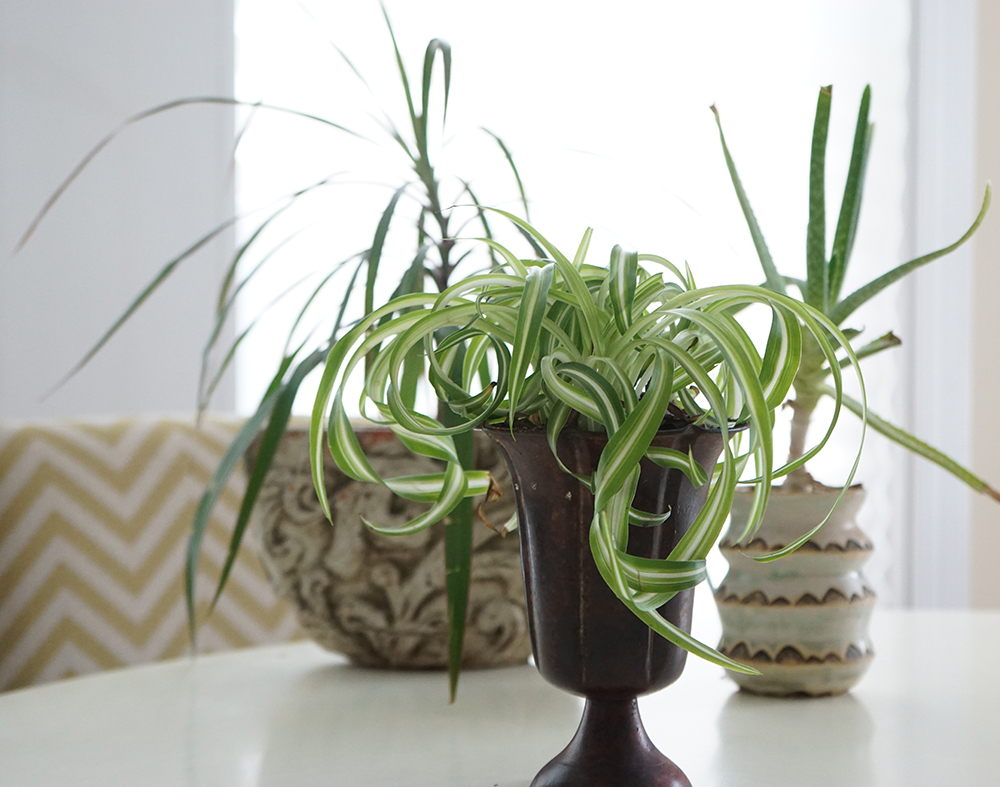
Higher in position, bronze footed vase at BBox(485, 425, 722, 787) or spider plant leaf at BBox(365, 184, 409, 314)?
spider plant leaf at BBox(365, 184, 409, 314)

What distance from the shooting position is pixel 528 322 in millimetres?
335

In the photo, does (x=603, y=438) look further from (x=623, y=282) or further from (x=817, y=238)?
(x=817, y=238)

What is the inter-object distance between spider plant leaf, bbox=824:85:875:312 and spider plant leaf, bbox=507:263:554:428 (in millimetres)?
290

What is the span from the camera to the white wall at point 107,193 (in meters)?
1.51

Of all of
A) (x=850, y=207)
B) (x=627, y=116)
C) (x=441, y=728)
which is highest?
(x=627, y=116)

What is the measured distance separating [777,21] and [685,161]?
0.40 meters

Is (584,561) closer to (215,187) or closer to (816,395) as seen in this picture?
A: (816,395)

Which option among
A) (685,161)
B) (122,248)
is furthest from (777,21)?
(122,248)

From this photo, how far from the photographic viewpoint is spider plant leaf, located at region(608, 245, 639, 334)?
1.13ft

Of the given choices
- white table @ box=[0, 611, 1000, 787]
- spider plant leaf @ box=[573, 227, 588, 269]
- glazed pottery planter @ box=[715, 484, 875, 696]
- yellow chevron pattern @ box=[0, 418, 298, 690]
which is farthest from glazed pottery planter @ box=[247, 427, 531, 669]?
yellow chevron pattern @ box=[0, 418, 298, 690]

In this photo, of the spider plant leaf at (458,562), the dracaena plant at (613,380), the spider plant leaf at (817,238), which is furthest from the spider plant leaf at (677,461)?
the spider plant leaf at (817,238)

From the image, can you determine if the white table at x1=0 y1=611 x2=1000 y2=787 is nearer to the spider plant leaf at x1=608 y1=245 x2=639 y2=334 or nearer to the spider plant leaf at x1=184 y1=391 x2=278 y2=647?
the spider plant leaf at x1=184 y1=391 x2=278 y2=647

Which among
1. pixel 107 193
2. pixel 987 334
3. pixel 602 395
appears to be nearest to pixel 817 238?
pixel 602 395

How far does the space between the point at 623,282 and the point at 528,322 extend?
40 mm
